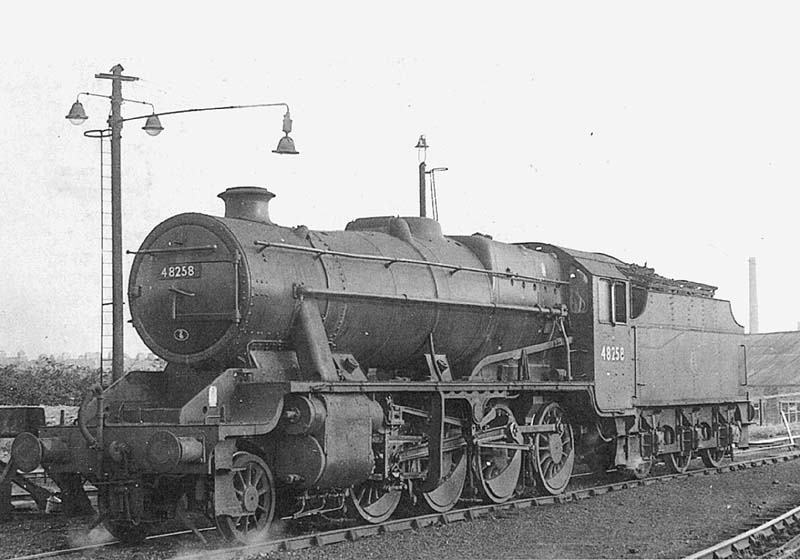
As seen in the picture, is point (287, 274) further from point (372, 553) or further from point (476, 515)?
point (476, 515)

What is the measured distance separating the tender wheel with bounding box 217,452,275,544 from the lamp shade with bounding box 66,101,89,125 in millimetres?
7289

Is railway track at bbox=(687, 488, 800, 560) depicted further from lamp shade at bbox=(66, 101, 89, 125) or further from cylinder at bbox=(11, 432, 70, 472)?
lamp shade at bbox=(66, 101, 89, 125)

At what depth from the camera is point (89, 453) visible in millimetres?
10930

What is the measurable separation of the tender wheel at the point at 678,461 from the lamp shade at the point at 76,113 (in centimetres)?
1226

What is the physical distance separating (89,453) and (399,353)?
422cm

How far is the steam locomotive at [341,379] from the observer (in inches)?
427

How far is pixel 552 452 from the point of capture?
15.8m

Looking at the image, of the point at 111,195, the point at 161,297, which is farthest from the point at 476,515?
the point at 111,195

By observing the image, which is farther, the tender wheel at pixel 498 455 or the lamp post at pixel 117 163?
the lamp post at pixel 117 163

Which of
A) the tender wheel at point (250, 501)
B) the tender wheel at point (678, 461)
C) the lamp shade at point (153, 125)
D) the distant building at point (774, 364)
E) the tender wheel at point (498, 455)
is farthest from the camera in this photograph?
the distant building at point (774, 364)

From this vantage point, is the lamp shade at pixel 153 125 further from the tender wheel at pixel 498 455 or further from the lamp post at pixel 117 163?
the tender wheel at pixel 498 455

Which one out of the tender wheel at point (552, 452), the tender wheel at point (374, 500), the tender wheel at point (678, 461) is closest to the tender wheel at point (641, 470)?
the tender wheel at point (678, 461)

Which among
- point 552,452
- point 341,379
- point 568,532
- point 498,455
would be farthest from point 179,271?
point 552,452

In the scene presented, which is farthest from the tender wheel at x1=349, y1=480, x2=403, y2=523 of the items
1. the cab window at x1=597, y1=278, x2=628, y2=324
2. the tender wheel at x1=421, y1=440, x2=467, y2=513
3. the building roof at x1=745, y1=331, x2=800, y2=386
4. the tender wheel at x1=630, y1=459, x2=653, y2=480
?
the building roof at x1=745, y1=331, x2=800, y2=386
